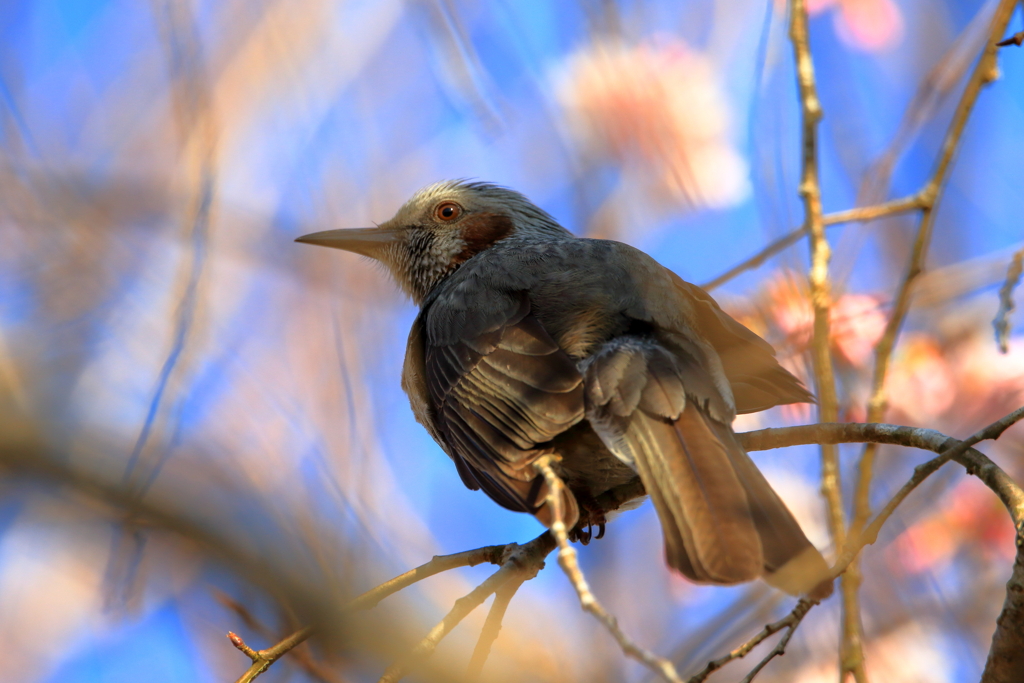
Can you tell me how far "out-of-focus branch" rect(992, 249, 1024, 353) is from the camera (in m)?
2.72

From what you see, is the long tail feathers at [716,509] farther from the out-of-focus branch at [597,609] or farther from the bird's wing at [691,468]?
the out-of-focus branch at [597,609]

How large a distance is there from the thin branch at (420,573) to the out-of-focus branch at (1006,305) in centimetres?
182

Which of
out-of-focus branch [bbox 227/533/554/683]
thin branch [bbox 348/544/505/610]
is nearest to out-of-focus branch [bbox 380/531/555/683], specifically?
out-of-focus branch [bbox 227/533/554/683]

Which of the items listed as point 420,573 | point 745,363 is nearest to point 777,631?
point 420,573

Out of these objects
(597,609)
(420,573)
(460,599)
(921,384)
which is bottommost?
(597,609)

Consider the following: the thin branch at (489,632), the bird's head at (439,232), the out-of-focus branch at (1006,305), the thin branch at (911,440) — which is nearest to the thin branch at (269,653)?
the thin branch at (489,632)

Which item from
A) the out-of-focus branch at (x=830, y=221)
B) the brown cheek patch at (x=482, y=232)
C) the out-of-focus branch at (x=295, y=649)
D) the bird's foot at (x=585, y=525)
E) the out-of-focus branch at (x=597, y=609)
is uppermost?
the brown cheek patch at (x=482, y=232)

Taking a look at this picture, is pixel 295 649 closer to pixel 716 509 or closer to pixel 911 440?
pixel 716 509

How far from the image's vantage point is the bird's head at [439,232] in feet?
15.5

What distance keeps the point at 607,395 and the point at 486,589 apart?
760 mm

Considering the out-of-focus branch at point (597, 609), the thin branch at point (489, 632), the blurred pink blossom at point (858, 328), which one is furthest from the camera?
the blurred pink blossom at point (858, 328)

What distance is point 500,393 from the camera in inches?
123

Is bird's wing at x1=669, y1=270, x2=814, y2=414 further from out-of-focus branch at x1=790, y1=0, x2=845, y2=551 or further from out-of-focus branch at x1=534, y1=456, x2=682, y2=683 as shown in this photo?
out-of-focus branch at x1=534, y1=456, x2=682, y2=683

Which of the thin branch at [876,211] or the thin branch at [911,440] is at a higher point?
the thin branch at [876,211]
